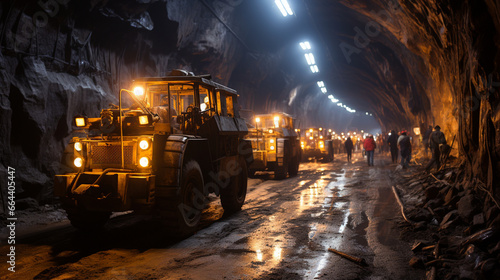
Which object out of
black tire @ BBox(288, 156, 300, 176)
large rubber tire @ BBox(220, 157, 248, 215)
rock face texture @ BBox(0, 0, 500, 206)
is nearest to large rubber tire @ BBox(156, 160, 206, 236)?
large rubber tire @ BBox(220, 157, 248, 215)

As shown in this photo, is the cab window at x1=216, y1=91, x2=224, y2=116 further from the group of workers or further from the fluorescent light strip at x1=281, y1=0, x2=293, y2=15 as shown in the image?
the fluorescent light strip at x1=281, y1=0, x2=293, y2=15

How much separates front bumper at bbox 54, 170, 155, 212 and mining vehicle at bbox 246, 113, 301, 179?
24.7 ft

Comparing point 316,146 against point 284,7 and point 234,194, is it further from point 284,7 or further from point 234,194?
point 234,194

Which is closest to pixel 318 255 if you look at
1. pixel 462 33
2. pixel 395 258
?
pixel 395 258

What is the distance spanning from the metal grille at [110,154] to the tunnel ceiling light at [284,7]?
50.3 feet

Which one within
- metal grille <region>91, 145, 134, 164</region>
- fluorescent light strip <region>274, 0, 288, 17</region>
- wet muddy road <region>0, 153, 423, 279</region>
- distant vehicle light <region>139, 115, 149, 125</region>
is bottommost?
wet muddy road <region>0, 153, 423, 279</region>

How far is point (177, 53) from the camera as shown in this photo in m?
16.0

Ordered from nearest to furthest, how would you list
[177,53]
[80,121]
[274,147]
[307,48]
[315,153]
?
1. [80,121]
2. [274,147]
3. [177,53]
4. [315,153]
5. [307,48]

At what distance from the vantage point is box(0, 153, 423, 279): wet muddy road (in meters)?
3.76

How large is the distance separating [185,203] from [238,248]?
112 cm

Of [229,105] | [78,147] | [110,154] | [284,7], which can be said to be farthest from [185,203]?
[284,7]

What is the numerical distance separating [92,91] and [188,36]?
25.0 ft

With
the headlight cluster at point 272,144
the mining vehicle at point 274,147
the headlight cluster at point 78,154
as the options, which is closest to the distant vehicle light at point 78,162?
the headlight cluster at point 78,154

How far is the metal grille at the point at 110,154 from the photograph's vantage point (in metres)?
5.07
